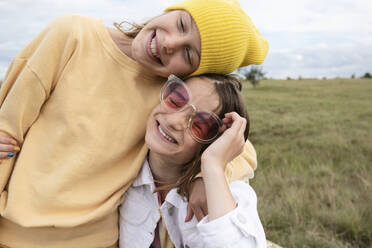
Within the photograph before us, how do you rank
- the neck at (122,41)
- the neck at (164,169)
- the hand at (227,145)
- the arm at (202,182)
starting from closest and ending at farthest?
the hand at (227,145) → the arm at (202,182) → the neck at (122,41) → the neck at (164,169)

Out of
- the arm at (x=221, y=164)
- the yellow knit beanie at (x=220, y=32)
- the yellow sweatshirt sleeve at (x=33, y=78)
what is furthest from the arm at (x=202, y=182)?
the yellow sweatshirt sleeve at (x=33, y=78)

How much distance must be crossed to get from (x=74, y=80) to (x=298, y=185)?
3.81 m

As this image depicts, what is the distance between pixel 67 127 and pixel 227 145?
103 cm

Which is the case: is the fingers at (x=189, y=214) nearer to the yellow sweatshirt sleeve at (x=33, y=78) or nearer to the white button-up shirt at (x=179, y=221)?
the white button-up shirt at (x=179, y=221)

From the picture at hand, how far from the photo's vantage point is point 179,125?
2129mm

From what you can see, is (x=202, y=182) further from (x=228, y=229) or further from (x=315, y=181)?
(x=315, y=181)

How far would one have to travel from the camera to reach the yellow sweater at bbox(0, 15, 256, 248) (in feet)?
6.98

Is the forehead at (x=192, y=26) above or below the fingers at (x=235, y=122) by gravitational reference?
above

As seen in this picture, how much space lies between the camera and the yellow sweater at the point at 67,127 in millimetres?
2127

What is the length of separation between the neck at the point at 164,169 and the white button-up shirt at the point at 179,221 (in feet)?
0.18

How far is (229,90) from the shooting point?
220cm

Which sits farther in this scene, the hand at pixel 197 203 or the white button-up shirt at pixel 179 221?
the hand at pixel 197 203

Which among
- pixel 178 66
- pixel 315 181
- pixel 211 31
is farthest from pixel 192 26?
pixel 315 181

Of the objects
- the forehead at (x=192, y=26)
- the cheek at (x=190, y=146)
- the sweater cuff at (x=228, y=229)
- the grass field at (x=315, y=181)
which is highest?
the forehead at (x=192, y=26)
